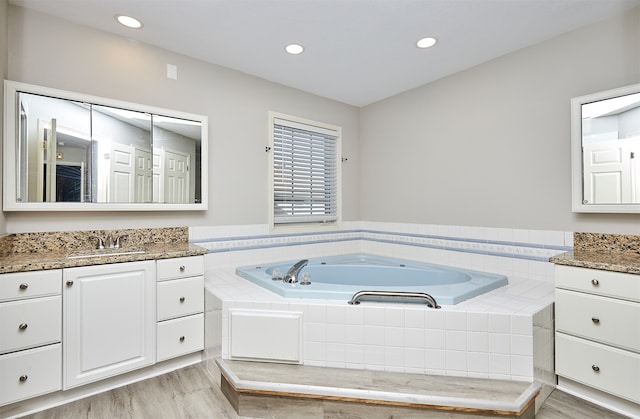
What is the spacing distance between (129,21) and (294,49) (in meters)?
1.18

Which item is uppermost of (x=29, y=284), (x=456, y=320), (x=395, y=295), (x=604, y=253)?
(x=604, y=253)

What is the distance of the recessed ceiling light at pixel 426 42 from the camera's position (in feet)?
7.70

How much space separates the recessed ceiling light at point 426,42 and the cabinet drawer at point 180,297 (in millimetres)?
2425

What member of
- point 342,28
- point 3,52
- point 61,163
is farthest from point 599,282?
point 3,52

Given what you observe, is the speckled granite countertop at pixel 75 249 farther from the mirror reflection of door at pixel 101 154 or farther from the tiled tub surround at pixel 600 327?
the tiled tub surround at pixel 600 327

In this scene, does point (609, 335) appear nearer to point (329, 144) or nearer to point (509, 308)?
point (509, 308)

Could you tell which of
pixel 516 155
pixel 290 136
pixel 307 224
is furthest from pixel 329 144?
pixel 516 155

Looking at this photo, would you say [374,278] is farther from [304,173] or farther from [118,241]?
[118,241]

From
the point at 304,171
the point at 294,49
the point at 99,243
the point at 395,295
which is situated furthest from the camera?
the point at 304,171

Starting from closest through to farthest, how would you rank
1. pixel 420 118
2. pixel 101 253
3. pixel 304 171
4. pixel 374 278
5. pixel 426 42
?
1. pixel 101 253
2. pixel 426 42
3. pixel 374 278
4. pixel 420 118
5. pixel 304 171

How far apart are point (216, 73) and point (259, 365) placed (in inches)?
95.7

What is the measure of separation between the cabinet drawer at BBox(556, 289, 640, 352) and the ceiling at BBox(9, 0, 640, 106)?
183cm

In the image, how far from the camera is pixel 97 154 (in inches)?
84.4

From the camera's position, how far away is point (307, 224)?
3.50m
